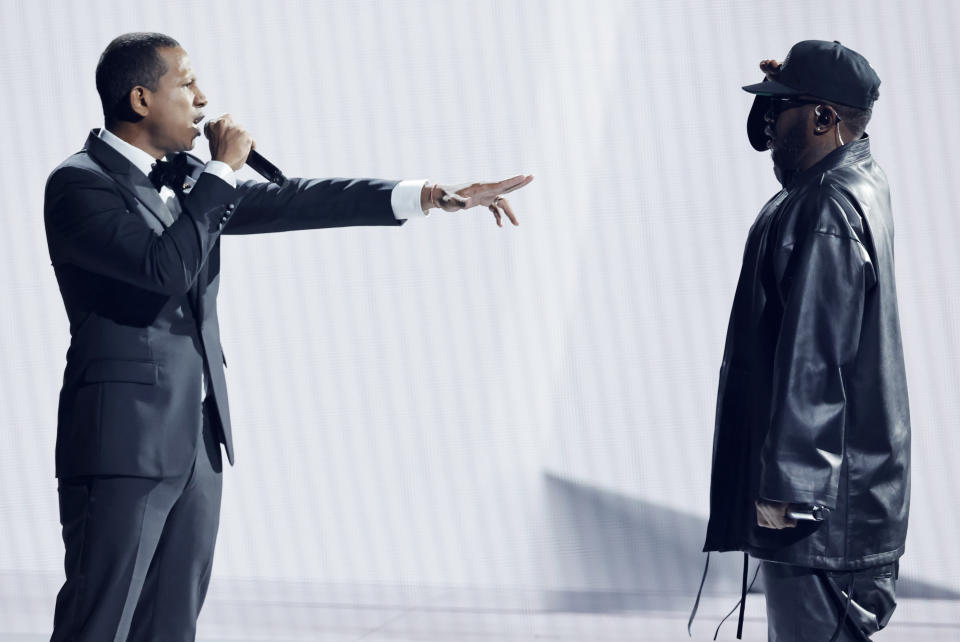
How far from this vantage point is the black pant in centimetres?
162

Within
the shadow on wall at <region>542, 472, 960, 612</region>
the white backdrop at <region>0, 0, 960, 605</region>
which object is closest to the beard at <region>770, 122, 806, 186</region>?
the white backdrop at <region>0, 0, 960, 605</region>

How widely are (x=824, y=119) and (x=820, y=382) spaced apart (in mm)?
410

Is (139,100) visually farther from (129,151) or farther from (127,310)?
(127,310)

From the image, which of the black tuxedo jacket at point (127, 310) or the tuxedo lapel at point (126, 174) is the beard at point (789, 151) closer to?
the black tuxedo jacket at point (127, 310)

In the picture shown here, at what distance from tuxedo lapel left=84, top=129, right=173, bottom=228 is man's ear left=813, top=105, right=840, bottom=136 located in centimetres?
99

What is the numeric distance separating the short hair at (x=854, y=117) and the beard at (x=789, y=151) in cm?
6

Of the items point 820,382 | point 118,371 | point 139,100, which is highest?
point 139,100

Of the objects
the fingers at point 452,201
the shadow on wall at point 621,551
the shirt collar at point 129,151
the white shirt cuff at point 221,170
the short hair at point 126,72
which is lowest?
the shadow on wall at point 621,551

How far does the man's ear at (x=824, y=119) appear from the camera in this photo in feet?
5.50

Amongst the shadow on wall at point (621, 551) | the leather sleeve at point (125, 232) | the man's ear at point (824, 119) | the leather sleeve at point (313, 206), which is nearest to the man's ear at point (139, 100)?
the leather sleeve at point (125, 232)

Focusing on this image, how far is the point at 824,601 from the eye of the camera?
1626 mm

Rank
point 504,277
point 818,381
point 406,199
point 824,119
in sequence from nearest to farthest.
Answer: point 818,381 → point 824,119 → point 406,199 → point 504,277

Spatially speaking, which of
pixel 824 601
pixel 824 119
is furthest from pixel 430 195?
pixel 824 601

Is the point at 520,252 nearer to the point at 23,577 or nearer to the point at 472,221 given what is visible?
the point at 472,221
